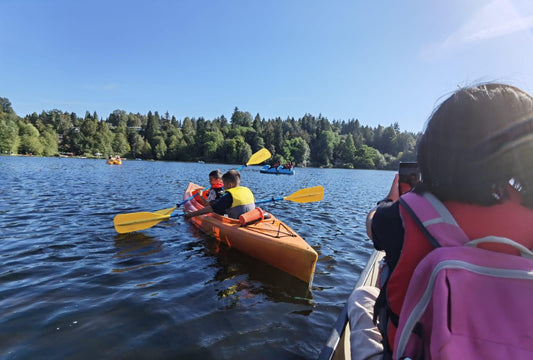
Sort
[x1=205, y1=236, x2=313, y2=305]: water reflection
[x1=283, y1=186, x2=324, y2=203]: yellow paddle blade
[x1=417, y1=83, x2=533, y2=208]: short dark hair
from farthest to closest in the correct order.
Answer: [x1=283, y1=186, x2=324, y2=203]: yellow paddle blade < [x1=205, y1=236, x2=313, y2=305]: water reflection < [x1=417, y1=83, x2=533, y2=208]: short dark hair

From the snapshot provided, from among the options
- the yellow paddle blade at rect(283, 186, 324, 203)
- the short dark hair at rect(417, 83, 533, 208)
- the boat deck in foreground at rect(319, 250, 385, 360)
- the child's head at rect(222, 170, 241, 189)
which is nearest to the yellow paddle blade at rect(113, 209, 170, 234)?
the child's head at rect(222, 170, 241, 189)

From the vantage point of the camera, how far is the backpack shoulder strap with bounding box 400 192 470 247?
1146mm

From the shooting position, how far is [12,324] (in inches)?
128

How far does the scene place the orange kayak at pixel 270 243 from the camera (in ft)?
14.7

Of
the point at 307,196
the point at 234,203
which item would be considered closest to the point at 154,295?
the point at 234,203

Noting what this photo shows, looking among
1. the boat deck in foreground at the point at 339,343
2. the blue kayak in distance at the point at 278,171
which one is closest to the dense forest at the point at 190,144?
the blue kayak in distance at the point at 278,171

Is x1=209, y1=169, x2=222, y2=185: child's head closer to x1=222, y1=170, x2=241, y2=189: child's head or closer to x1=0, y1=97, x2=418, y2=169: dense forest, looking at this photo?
x1=222, y1=170, x2=241, y2=189: child's head

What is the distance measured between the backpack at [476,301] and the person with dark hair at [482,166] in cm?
9

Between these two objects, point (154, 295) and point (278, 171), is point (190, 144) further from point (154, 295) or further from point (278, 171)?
point (154, 295)

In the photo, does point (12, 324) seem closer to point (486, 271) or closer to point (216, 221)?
point (216, 221)

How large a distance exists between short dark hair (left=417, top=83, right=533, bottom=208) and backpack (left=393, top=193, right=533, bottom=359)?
0.21 m

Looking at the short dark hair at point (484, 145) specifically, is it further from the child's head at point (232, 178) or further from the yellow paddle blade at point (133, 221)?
the yellow paddle blade at point (133, 221)

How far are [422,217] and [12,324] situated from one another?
4.34m

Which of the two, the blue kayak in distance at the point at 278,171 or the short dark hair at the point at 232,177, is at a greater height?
the short dark hair at the point at 232,177
